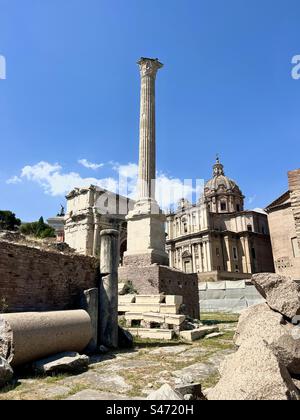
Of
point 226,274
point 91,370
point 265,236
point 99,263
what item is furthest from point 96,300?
point 265,236

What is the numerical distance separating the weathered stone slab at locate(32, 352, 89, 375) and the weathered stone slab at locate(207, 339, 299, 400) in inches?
111

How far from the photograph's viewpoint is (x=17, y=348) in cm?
508

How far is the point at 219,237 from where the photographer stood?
5356 cm

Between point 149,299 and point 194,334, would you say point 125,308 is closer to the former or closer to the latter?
point 149,299

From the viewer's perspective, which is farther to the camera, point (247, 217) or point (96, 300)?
point (247, 217)

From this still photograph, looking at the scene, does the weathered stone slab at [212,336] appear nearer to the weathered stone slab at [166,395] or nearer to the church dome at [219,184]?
the weathered stone slab at [166,395]

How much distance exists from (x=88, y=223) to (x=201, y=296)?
59.7 feet

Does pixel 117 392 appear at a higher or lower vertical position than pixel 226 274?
lower

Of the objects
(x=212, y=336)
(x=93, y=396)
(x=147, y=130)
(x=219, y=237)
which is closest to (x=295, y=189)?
(x=212, y=336)

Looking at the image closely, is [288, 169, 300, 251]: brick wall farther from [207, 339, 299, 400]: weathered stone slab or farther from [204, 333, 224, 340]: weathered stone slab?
[207, 339, 299, 400]: weathered stone slab

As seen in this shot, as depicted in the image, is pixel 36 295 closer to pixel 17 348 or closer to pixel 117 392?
pixel 17 348

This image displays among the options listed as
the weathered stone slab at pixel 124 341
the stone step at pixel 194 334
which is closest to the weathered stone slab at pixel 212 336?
the stone step at pixel 194 334

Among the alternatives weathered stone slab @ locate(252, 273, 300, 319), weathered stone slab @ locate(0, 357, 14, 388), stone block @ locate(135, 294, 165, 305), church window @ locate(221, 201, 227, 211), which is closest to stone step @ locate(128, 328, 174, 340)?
stone block @ locate(135, 294, 165, 305)

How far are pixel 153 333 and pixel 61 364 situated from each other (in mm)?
4915
